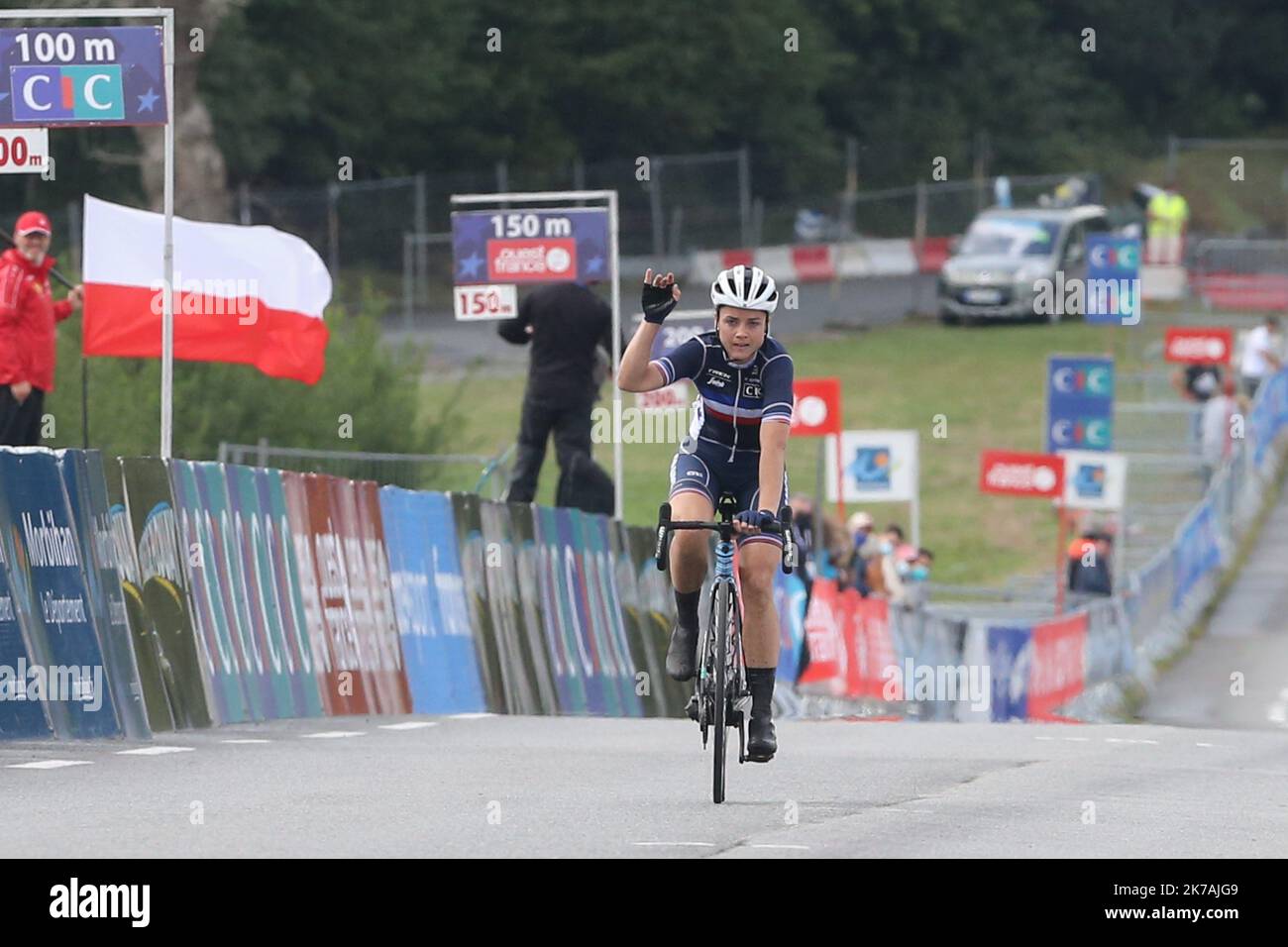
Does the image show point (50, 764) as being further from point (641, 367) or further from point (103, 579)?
point (641, 367)

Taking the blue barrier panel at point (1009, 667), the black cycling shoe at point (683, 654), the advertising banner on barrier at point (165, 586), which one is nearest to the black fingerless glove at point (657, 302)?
the black cycling shoe at point (683, 654)

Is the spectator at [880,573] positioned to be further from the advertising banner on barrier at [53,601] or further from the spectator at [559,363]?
the advertising banner on barrier at [53,601]

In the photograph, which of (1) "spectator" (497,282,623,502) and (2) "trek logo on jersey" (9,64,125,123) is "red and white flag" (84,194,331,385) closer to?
(1) "spectator" (497,282,623,502)

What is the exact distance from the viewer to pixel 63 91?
1478 centimetres

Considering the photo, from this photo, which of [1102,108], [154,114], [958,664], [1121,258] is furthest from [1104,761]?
[1102,108]

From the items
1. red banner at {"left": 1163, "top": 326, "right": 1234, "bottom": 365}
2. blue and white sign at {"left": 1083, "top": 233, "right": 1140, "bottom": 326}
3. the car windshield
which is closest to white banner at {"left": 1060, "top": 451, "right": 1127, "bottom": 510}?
blue and white sign at {"left": 1083, "top": 233, "right": 1140, "bottom": 326}

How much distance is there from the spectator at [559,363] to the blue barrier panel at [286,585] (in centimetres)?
363

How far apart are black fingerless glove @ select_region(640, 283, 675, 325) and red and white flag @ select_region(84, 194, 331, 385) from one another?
6943mm

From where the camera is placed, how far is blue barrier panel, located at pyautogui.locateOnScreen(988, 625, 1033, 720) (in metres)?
24.3

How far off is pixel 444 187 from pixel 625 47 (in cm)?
1259

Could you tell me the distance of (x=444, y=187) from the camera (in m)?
51.3

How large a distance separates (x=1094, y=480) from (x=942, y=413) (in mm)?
16346
